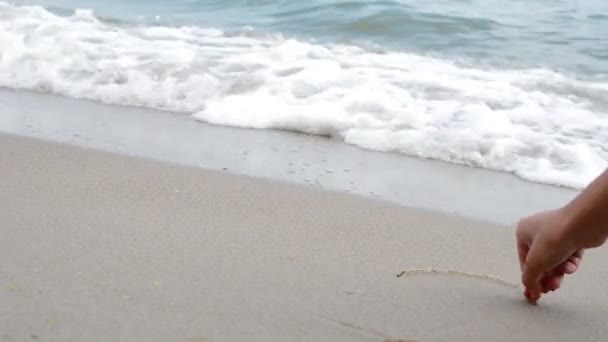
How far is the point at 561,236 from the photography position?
1690mm

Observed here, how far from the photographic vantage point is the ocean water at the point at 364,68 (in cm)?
400

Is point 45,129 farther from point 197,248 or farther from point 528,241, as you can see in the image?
point 528,241

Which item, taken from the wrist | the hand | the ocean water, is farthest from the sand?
the ocean water

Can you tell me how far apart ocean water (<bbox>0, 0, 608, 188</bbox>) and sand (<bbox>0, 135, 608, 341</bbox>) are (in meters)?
1.05

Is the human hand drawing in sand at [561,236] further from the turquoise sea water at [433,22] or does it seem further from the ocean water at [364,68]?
the turquoise sea water at [433,22]

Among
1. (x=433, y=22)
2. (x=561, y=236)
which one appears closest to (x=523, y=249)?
(x=561, y=236)

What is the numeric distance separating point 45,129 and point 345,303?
7.33 ft

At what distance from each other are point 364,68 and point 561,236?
3658mm

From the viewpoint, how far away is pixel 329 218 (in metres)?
2.79

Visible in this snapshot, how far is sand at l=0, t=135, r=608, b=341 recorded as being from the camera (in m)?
1.85

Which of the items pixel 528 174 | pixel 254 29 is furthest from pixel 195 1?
pixel 528 174

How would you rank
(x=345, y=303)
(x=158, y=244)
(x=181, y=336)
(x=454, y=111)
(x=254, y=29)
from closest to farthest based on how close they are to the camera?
1. (x=181, y=336)
2. (x=345, y=303)
3. (x=158, y=244)
4. (x=454, y=111)
5. (x=254, y=29)

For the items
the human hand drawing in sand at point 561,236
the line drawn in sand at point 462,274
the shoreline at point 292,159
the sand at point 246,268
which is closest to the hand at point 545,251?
the human hand drawing in sand at point 561,236

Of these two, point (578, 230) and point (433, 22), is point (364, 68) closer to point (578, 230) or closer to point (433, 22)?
point (433, 22)
